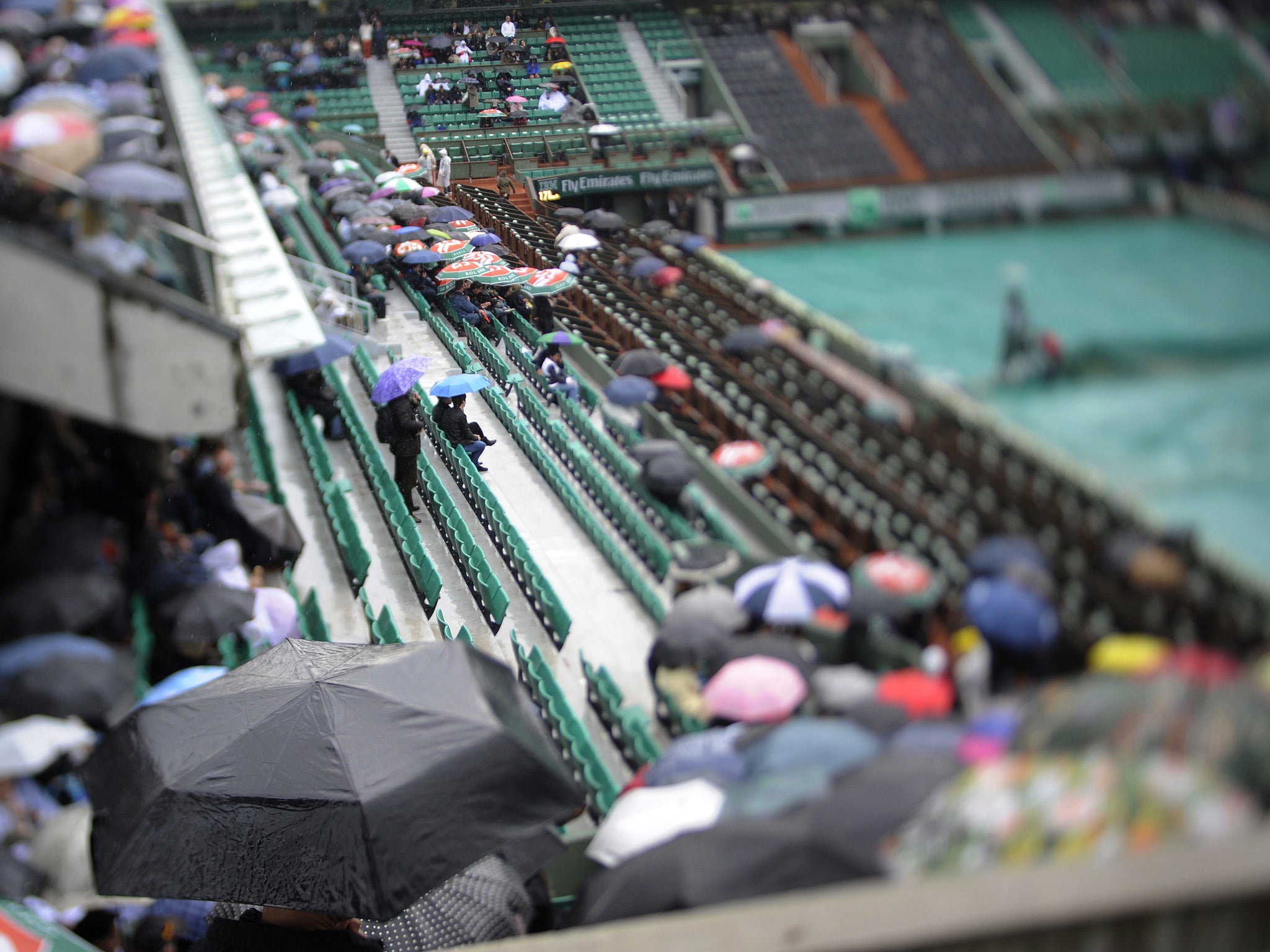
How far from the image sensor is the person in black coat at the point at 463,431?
4.99 m

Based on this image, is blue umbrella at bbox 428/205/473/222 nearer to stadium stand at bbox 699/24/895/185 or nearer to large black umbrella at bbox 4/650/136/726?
stadium stand at bbox 699/24/895/185

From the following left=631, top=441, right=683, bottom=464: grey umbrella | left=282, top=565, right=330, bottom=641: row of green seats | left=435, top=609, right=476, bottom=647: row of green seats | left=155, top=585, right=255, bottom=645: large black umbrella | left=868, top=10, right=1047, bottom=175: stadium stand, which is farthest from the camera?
left=282, top=565, right=330, bottom=641: row of green seats

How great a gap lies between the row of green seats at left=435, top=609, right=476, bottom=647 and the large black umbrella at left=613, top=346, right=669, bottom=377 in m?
3.01

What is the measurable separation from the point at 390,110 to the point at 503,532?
2.04 m

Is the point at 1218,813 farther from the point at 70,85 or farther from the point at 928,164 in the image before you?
the point at 70,85

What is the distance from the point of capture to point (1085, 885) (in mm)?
2529

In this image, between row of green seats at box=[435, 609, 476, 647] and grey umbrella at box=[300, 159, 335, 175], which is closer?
grey umbrella at box=[300, 159, 335, 175]

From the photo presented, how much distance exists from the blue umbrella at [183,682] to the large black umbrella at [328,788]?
0.26 metres

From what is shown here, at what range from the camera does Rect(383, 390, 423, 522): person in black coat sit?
568 centimetres

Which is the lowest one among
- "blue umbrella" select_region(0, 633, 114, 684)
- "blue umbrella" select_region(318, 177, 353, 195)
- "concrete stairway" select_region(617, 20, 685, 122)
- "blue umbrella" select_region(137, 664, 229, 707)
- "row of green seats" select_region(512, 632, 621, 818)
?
"row of green seats" select_region(512, 632, 621, 818)

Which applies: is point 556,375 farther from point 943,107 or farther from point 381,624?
point 381,624

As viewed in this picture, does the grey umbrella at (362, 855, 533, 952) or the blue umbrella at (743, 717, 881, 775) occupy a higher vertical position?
the blue umbrella at (743, 717, 881, 775)

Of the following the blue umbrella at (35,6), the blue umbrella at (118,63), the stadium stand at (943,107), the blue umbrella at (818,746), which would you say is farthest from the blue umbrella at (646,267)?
the blue umbrella at (118,63)

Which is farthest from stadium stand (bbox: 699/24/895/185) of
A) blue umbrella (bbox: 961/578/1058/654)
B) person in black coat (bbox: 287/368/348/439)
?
person in black coat (bbox: 287/368/348/439)
